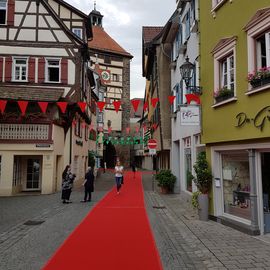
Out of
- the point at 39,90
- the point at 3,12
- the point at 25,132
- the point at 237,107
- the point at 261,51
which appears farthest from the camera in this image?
the point at 3,12

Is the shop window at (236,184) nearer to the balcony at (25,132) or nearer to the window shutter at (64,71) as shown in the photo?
the balcony at (25,132)

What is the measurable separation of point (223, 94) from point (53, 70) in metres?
14.9

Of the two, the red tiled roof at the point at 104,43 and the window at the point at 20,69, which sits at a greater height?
the red tiled roof at the point at 104,43

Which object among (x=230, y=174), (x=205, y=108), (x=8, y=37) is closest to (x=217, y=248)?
(x=230, y=174)

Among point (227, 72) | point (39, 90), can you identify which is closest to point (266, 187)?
point (227, 72)

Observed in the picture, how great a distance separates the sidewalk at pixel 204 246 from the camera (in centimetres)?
655

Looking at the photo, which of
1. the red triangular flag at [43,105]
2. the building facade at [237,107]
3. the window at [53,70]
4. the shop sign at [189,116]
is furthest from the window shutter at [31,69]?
the shop sign at [189,116]

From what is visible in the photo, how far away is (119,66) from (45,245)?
48.8 meters

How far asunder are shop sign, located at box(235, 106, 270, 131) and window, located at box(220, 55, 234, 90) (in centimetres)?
123

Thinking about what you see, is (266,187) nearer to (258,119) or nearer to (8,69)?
(258,119)

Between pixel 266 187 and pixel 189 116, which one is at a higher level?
pixel 189 116

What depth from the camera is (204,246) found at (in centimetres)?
786

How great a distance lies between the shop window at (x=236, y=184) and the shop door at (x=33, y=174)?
12.9 meters

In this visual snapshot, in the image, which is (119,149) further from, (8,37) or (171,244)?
(171,244)
